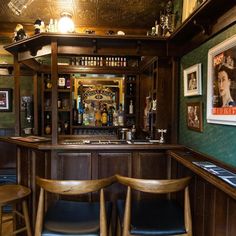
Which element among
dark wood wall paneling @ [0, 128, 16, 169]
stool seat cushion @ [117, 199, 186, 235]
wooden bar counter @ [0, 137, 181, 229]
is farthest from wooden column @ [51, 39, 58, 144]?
dark wood wall paneling @ [0, 128, 16, 169]

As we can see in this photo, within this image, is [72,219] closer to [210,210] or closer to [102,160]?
[102,160]

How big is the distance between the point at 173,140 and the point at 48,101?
8.15ft

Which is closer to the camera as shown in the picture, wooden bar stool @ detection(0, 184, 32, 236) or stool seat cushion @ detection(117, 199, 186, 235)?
stool seat cushion @ detection(117, 199, 186, 235)

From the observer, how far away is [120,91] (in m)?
4.46

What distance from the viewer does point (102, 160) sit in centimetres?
251

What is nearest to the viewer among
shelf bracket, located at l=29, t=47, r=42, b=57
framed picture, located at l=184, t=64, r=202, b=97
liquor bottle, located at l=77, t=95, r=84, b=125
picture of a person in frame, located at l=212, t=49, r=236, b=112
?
picture of a person in frame, located at l=212, t=49, r=236, b=112

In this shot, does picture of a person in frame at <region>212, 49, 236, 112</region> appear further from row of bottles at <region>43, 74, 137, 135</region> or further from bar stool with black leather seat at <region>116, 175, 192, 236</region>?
row of bottles at <region>43, 74, 137, 135</region>

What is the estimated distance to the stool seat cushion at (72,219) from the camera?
168cm

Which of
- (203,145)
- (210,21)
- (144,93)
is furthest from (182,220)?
(144,93)

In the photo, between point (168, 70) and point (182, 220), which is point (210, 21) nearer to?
point (168, 70)

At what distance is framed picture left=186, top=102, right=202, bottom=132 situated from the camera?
7.14ft

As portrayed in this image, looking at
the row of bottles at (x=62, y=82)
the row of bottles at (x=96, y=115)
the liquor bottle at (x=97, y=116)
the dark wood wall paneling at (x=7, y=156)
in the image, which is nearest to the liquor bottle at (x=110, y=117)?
the row of bottles at (x=96, y=115)

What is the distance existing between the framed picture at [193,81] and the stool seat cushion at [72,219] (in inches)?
46.5

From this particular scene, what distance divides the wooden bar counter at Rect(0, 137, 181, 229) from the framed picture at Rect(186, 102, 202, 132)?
0.95 ft
